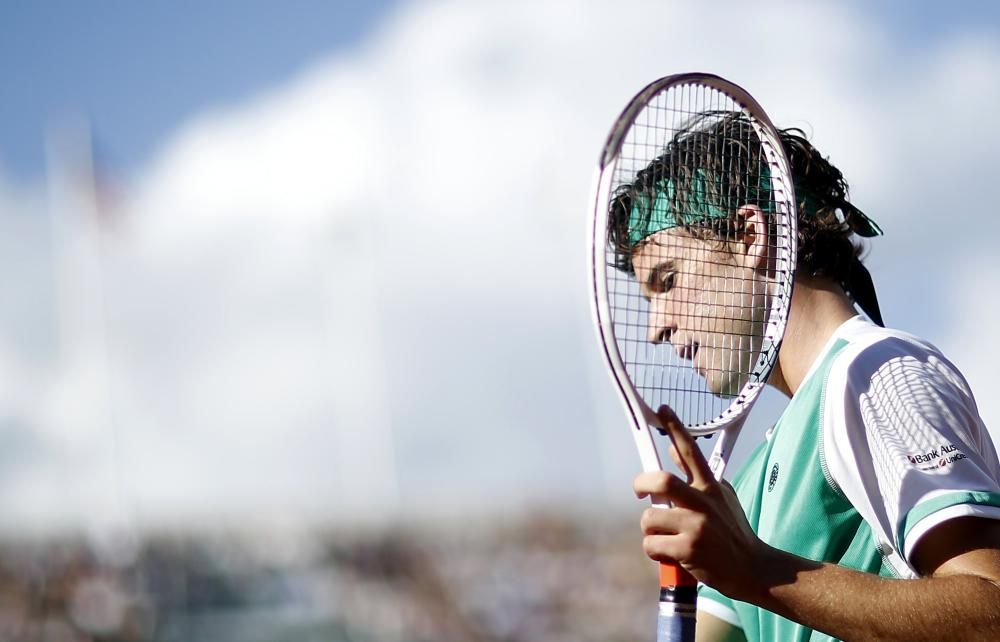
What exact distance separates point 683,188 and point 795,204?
0.72ft

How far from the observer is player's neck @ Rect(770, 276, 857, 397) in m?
2.32

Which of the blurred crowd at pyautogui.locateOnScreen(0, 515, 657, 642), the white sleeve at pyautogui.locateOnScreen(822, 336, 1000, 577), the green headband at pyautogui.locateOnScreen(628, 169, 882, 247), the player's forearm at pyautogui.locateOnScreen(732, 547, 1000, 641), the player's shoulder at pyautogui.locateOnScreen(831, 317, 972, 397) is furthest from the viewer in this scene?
the blurred crowd at pyautogui.locateOnScreen(0, 515, 657, 642)

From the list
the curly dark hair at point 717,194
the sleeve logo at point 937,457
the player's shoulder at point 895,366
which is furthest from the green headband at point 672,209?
the sleeve logo at point 937,457

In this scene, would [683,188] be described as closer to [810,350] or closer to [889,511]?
[810,350]

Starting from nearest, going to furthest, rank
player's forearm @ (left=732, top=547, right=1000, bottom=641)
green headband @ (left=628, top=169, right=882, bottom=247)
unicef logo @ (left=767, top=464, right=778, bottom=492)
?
player's forearm @ (left=732, top=547, right=1000, bottom=641)
unicef logo @ (left=767, top=464, right=778, bottom=492)
green headband @ (left=628, top=169, right=882, bottom=247)

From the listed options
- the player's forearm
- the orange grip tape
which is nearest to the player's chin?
the orange grip tape

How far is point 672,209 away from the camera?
240 cm

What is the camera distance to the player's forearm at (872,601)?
1.74 metres

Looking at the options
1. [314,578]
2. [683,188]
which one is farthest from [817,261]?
[314,578]

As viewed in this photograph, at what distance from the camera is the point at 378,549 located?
18.3 m

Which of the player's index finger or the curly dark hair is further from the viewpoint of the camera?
the curly dark hair

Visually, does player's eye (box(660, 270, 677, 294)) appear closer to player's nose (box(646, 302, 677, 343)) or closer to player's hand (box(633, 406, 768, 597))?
player's nose (box(646, 302, 677, 343))

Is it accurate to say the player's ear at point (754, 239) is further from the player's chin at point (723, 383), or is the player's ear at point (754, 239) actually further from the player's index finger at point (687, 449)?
the player's index finger at point (687, 449)

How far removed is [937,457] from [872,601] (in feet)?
0.83
